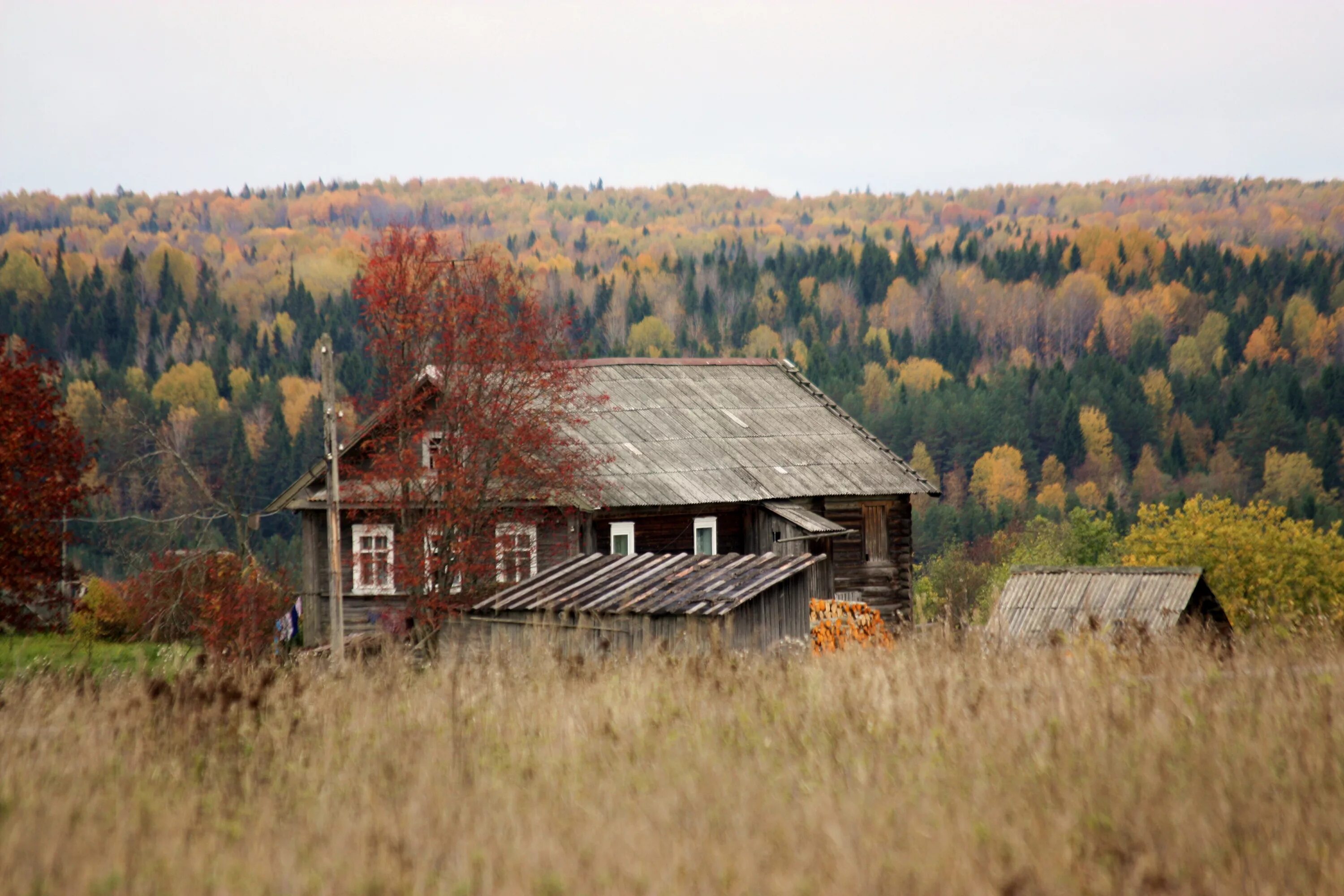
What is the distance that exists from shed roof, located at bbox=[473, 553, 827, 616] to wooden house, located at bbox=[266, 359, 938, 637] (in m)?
5.67

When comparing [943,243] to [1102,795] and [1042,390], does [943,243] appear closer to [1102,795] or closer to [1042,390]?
[1042,390]

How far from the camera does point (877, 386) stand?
130 meters

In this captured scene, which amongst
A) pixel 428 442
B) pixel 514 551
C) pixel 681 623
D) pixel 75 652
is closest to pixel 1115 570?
pixel 514 551

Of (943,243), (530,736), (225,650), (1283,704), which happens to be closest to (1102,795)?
(1283,704)

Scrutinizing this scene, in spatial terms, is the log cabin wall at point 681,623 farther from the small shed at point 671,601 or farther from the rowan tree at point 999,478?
the rowan tree at point 999,478

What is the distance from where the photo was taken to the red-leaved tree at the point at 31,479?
22.0m

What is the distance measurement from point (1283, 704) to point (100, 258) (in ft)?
543

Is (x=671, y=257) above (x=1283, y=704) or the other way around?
above

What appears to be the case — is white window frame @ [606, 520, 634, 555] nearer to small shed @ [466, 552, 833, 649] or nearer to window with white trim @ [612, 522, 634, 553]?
window with white trim @ [612, 522, 634, 553]

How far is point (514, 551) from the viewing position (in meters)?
26.5

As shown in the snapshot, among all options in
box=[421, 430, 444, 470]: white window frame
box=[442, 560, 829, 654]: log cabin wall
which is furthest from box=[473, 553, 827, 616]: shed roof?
box=[421, 430, 444, 470]: white window frame

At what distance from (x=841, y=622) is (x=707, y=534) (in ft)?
32.4

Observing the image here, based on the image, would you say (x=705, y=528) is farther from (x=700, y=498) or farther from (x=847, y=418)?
(x=847, y=418)

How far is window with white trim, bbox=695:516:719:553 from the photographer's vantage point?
29734 millimetres
